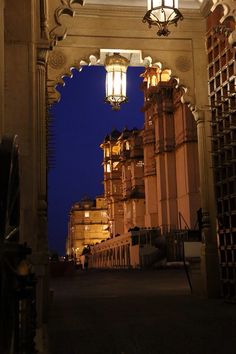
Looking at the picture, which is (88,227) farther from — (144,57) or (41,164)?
(41,164)

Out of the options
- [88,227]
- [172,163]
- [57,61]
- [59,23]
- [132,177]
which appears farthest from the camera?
[88,227]

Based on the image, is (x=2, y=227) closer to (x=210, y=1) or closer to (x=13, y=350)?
(x=13, y=350)

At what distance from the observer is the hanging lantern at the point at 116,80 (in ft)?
34.8

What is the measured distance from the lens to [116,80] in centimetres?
1077

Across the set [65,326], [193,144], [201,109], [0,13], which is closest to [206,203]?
[201,109]

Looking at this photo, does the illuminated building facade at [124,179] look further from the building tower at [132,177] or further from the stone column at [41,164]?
the stone column at [41,164]

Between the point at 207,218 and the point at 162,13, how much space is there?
14.0 ft

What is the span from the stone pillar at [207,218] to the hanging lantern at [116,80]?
1533mm

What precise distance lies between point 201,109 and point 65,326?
520cm

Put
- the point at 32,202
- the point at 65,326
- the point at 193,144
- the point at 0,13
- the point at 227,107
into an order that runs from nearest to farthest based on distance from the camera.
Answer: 1. the point at 0,13
2. the point at 32,202
3. the point at 65,326
4. the point at 227,107
5. the point at 193,144

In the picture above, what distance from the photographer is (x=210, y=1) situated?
9859 mm

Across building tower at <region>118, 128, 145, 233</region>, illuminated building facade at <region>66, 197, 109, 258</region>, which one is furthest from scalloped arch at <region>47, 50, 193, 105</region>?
illuminated building facade at <region>66, 197, 109, 258</region>

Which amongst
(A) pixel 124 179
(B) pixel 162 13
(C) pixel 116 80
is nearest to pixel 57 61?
(C) pixel 116 80

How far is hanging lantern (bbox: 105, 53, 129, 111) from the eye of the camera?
10.6 meters
